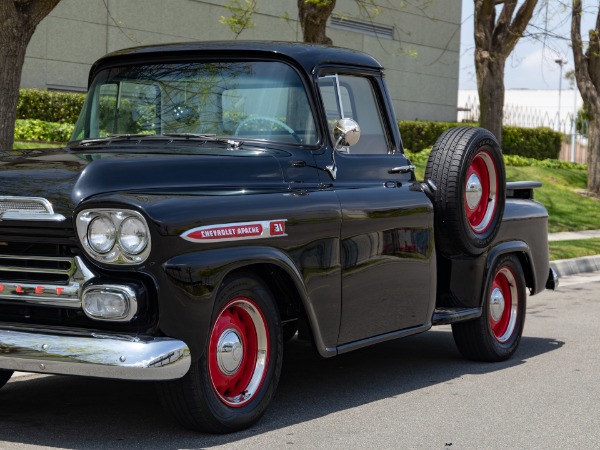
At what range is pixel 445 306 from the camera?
25.0ft

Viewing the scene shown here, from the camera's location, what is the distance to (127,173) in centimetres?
A: 547

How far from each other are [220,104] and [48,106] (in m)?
13.9

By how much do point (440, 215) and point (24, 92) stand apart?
13.6m

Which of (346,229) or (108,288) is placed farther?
(346,229)

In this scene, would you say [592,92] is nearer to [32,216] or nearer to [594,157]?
[594,157]

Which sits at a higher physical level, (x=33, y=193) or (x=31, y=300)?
(x=33, y=193)

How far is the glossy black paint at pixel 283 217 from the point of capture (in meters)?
5.24

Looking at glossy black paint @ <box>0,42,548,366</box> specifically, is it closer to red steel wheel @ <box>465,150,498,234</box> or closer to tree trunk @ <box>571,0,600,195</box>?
red steel wheel @ <box>465,150,498,234</box>

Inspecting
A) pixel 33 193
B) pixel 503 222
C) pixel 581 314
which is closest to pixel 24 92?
pixel 581 314

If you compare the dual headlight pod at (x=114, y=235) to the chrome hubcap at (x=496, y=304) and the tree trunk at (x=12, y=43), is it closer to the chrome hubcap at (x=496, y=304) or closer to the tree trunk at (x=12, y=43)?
the chrome hubcap at (x=496, y=304)

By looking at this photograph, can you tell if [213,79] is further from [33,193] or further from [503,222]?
[503,222]

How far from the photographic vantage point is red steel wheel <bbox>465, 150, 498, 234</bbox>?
24.6 feet

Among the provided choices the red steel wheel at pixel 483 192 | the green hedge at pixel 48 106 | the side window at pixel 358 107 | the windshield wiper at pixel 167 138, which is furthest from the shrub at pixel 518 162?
the windshield wiper at pixel 167 138

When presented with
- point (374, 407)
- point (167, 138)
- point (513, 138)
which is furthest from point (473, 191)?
point (513, 138)
